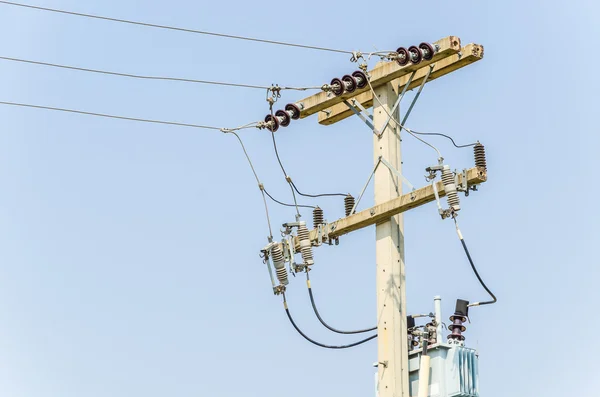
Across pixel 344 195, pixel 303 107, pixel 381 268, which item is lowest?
pixel 381 268

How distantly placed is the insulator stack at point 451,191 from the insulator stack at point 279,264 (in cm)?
250

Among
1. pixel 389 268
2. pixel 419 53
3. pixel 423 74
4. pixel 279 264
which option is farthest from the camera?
pixel 423 74

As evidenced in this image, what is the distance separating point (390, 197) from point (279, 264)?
162cm

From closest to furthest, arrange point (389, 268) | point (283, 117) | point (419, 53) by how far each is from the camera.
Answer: point (389, 268), point (419, 53), point (283, 117)

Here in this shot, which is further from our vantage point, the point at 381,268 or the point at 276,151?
the point at 276,151

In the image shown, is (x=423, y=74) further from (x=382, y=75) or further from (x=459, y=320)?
(x=459, y=320)

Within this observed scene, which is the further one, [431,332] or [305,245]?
[305,245]

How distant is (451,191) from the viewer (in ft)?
62.4

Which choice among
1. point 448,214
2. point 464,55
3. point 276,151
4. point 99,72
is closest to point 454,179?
point 448,214

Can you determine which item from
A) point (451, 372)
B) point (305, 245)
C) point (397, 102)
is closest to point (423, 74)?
point (397, 102)

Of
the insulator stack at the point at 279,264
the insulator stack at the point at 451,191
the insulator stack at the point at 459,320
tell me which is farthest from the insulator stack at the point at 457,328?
the insulator stack at the point at 279,264

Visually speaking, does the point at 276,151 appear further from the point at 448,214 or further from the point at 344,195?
the point at 448,214

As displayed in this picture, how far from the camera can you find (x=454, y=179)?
62.6 feet

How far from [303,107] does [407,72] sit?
5.75 ft
